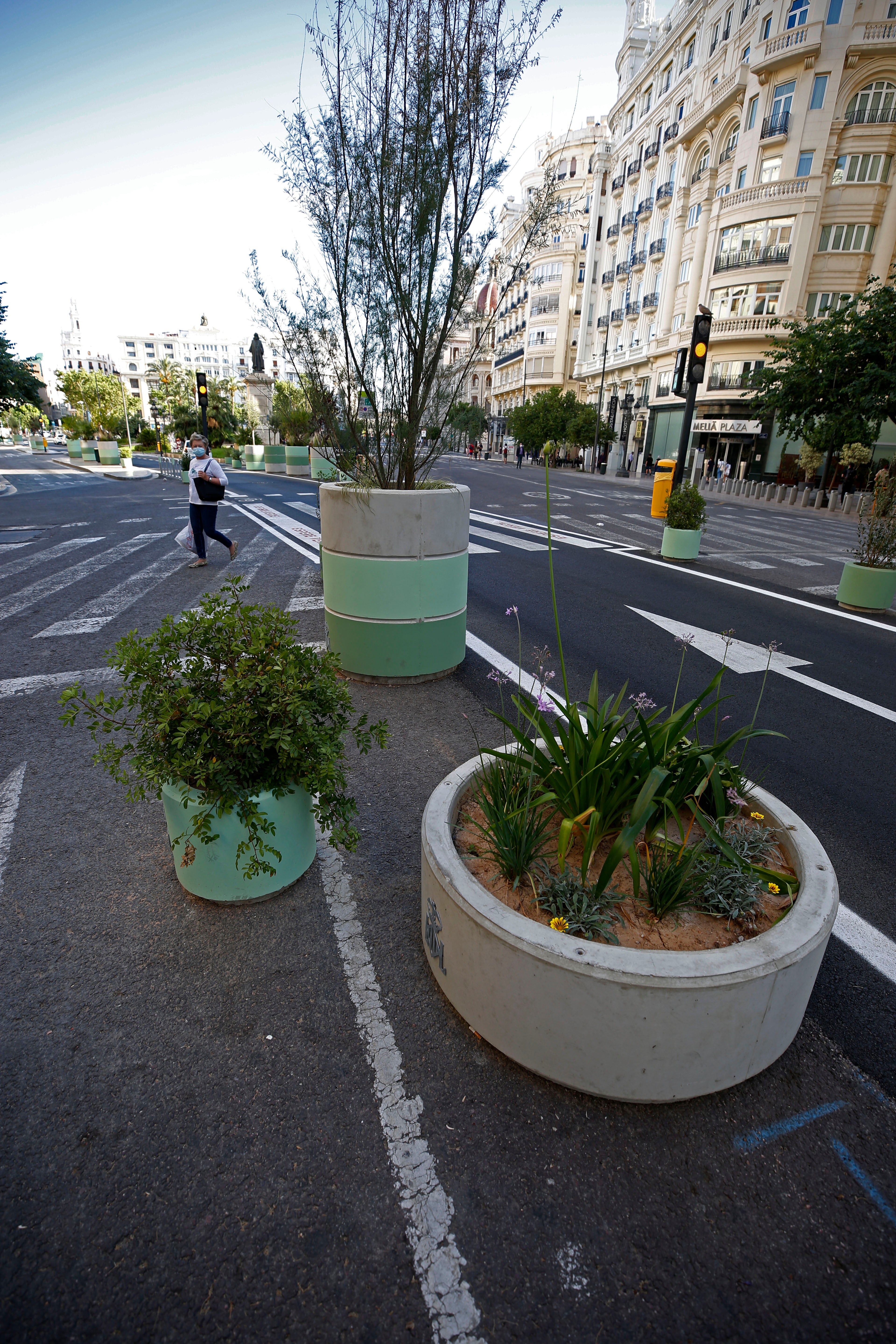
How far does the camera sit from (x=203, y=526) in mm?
9703

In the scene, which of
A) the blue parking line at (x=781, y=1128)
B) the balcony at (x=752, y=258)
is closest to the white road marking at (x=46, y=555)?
the blue parking line at (x=781, y=1128)

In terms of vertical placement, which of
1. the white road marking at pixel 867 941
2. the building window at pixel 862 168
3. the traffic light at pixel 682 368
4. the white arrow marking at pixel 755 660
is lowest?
the white road marking at pixel 867 941

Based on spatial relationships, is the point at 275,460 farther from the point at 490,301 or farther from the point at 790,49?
the point at 790,49

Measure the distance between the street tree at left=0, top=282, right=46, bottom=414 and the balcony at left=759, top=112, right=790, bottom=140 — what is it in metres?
37.7

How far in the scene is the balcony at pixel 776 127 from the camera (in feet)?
Answer: 113

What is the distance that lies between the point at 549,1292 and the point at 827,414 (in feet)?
90.5

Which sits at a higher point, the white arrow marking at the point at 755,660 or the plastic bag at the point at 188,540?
the plastic bag at the point at 188,540

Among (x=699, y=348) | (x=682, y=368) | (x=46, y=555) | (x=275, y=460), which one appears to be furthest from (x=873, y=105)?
(x=46, y=555)

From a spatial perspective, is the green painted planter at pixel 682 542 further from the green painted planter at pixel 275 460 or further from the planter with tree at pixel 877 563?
the green painted planter at pixel 275 460

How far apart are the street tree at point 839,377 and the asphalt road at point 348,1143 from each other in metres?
23.3

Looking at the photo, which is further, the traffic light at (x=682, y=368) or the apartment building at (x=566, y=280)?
the apartment building at (x=566, y=280)

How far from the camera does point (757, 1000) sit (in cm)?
199

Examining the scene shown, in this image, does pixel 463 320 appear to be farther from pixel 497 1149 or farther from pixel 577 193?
pixel 577 193

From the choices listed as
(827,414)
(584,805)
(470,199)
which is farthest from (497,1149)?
(827,414)
